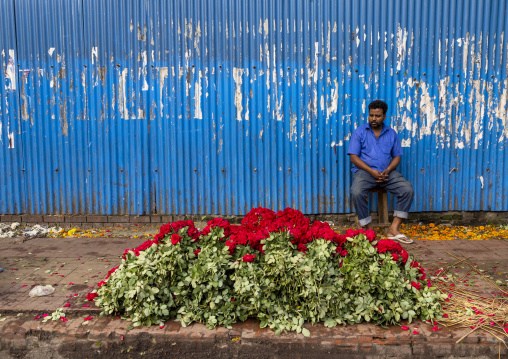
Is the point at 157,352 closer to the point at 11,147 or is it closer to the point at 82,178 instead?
the point at 82,178

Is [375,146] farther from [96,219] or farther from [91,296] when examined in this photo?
[96,219]

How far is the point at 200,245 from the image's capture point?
3184 millimetres

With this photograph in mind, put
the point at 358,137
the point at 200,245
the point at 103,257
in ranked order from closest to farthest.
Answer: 1. the point at 200,245
2. the point at 103,257
3. the point at 358,137

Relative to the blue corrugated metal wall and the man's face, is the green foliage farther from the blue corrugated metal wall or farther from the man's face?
the blue corrugated metal wall

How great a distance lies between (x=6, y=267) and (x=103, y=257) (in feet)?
3.23

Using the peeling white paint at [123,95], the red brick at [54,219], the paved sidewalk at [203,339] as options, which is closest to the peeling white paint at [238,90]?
the peeling white paint at [123,95]

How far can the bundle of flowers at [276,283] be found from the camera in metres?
2.88

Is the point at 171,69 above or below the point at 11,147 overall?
above

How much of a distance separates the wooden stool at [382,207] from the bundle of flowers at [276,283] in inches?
85.1

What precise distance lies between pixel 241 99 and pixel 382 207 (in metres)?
2.43

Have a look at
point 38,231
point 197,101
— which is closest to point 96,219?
point 38,231

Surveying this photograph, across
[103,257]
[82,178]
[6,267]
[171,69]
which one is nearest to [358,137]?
[171,69]

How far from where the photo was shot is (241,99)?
5516mm

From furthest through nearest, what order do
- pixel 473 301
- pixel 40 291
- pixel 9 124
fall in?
1. pixel 9 124
2. pixel 40 291
3. pixel 473 301
